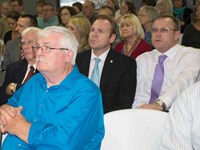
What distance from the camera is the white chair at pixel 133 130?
2244mm

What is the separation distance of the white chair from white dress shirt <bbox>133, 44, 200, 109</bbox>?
1.01 meters

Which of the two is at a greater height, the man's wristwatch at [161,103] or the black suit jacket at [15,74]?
the black suit jacket at [15,74]

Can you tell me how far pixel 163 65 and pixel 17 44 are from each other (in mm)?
2186

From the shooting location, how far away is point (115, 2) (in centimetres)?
834

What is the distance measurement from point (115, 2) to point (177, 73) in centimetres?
517

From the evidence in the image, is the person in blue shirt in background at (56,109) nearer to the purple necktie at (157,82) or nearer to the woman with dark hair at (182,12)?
the purple necktie at (157,82)

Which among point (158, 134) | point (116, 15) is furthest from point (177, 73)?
point (116, 15)

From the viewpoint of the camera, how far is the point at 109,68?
349 centimetres

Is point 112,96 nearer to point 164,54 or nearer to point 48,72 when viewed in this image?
point 164,54

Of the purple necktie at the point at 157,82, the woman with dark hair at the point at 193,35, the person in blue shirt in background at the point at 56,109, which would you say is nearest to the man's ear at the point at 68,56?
the person in blue shirt in background at the point at 56,109

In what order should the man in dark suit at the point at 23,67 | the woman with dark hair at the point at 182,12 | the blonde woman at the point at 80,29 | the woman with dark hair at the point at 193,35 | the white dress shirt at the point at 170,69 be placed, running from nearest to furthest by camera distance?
1. the white dress shirt at the point at 170,69
2. the man in dark suit at the point at 23,67
3. the blonde woman at the point at 80,29
4. the woman with dark hair at the point at 193,35
5. the woman with dark hair at the point at 182,12

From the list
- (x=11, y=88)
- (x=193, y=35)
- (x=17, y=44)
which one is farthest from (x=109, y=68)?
(x=193, y=35)

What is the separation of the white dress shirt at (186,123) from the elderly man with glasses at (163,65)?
3.92 feet

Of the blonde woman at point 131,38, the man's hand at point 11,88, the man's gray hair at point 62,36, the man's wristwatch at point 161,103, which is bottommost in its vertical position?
the man's wristwatch at point 161,103
